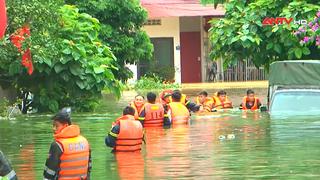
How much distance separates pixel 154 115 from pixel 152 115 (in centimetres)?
7

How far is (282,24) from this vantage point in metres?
23.2

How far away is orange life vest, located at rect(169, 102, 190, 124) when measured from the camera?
1872 cm

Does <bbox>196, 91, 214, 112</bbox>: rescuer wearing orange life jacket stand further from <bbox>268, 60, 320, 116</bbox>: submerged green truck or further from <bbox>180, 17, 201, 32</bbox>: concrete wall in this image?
<bbox>180, 17, 201, 32</bbox>: concrete wall

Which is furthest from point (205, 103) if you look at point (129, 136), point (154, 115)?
point (129, 136)

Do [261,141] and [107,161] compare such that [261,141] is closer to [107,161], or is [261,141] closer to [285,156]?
[285,156]

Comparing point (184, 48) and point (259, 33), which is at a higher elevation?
point (259, 33)

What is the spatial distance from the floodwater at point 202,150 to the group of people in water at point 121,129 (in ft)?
0.90

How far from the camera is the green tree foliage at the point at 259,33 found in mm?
23344

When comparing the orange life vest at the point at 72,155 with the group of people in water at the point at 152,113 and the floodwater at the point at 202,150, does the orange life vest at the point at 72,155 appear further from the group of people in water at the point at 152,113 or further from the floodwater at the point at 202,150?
the group of people in water at the point at 152,113

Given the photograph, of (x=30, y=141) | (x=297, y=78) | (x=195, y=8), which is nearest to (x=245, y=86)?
(x=195, y=8)

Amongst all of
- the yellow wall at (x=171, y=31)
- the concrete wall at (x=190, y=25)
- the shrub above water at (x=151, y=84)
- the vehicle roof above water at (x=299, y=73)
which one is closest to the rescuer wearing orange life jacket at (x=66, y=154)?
the vehicle roof above water at (x=299, y=73)

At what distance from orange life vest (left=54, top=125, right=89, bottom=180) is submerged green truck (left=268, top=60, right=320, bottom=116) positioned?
10137mm

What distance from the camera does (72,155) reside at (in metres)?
9.22

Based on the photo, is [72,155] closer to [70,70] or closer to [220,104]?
[70,70]
